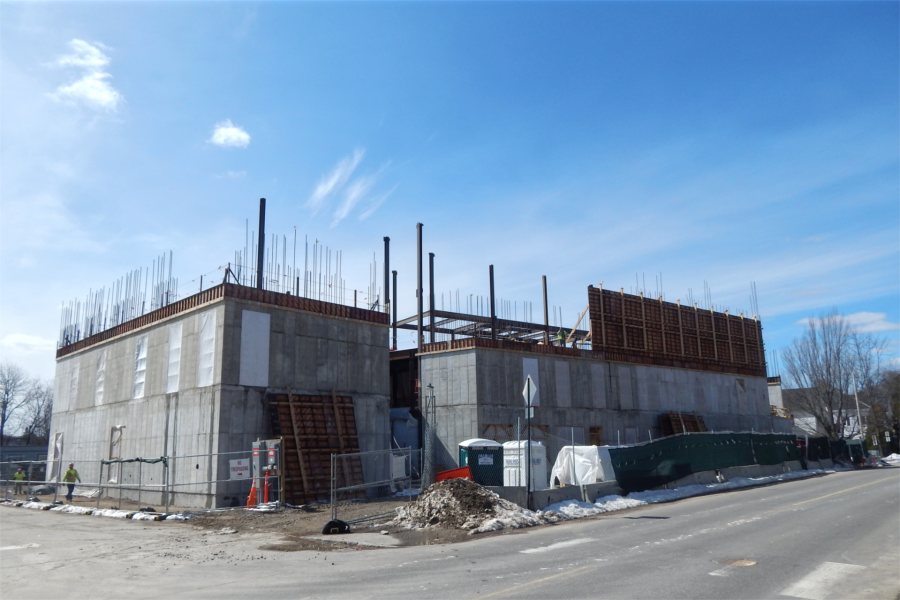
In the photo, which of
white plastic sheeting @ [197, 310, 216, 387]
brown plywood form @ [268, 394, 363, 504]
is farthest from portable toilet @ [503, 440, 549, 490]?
white plastic sheeting @ [197, 310, 216, 387]

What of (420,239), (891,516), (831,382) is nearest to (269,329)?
(420,239)

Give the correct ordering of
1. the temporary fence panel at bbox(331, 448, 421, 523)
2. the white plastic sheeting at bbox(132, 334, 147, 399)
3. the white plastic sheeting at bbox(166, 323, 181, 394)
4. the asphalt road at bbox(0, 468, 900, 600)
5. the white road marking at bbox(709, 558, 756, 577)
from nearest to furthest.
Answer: the asphalt road at bbox(0, 468, 900, 600) < the white road marking at bbox(709, 558, 756, 577) < the temporary fence panel at bbox(331, 448, 421, 523) < the white plastic sheeting at bbox(166, 323, 181, 394) < the white plastic sheeting at bbox(132, 334, 147, 399)

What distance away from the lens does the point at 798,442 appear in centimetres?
4056

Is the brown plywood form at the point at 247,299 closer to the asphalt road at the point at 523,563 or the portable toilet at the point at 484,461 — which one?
the portable toilet at the point at 484,461

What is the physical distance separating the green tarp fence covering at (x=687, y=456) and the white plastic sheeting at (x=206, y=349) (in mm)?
14501

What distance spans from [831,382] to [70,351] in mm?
58788

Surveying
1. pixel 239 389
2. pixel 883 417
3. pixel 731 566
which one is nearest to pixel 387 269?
pixel 239 389

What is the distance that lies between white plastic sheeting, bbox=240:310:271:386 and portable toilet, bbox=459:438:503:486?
8.36 metres

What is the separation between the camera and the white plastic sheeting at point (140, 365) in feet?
92.2

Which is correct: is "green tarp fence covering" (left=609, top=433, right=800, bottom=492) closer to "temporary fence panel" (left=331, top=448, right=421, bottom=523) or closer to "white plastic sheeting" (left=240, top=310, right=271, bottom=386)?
"temporary fence panel" (left=331, top=448, right=421, bottom=523)

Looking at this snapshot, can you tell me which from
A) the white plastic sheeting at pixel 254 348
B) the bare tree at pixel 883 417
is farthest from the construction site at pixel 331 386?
the bare tree at pixel 883 417

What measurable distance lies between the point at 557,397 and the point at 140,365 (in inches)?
783

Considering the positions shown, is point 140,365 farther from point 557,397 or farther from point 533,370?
point 557,397

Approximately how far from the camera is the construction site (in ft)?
78.5
